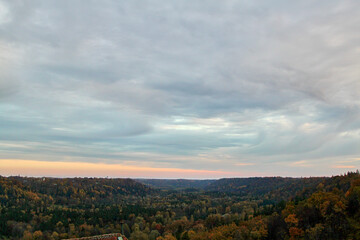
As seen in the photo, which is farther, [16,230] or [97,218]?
[97,218]

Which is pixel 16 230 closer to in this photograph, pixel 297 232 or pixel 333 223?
pixel 297 232

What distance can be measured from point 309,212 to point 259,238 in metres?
17.4

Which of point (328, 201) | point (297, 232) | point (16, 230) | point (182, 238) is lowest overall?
point (16, 230)

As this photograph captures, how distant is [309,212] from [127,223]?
119 m

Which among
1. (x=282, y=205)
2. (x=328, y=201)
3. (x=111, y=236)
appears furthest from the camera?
(x=282, y=205)

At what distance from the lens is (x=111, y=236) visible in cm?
5816

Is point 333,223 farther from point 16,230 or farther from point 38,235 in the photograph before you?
point 16,230

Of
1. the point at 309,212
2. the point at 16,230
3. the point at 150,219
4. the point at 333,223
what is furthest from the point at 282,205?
the point at 16,230

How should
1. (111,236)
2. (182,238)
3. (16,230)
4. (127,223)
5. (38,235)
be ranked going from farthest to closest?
1. (127,223)
2. (16,230)
3. (38,235)
4. (182,238)
5. (111,236)

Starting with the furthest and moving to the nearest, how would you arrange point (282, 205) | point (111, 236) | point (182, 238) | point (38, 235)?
point (38, 235) < point (282, 205) < point (182, 238) < point (111, 236)

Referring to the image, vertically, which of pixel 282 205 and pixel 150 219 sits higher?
pixel 282 205

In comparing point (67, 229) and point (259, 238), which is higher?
point (259, 238)

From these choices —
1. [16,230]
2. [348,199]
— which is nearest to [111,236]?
[348,199]

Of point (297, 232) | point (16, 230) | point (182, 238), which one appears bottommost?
point (16, 230)
